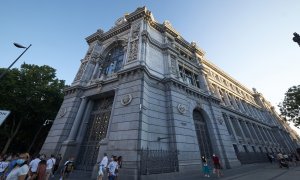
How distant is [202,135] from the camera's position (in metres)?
17.3

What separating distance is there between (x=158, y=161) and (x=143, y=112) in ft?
12.4

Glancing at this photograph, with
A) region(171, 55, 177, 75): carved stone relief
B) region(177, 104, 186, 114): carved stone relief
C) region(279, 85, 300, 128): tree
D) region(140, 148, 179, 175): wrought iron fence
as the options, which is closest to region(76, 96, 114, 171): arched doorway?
region(140, 148, 179, 175): wrought iron fence

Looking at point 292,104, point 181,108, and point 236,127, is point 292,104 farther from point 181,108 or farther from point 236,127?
point 181,108

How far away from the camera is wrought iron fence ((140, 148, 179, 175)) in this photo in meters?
10.2

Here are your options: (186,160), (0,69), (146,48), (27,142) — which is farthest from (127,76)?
(27,142)

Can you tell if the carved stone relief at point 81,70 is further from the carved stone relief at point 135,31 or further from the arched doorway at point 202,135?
the arched doorway at point 202,135

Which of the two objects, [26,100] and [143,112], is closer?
[143,112]

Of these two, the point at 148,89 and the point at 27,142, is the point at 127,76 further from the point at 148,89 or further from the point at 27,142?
the point at 27,142

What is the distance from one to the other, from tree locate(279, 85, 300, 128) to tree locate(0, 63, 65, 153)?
4209 cm

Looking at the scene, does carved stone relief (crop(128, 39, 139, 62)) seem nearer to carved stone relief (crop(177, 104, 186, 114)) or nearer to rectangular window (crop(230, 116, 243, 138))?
carved stone relief (crop(177, 104, 186, 114))

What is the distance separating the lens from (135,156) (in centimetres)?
1034

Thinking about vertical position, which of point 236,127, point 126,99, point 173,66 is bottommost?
point 126,99

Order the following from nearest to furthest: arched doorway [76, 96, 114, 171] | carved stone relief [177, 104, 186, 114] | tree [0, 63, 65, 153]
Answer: arched doorway [76, 96, 114, 171] → carved stone relief [177, 104, 186, 114] → tree [0, 63, 65, 153]

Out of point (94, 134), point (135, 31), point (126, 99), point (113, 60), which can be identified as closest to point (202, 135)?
point (126, 99)
